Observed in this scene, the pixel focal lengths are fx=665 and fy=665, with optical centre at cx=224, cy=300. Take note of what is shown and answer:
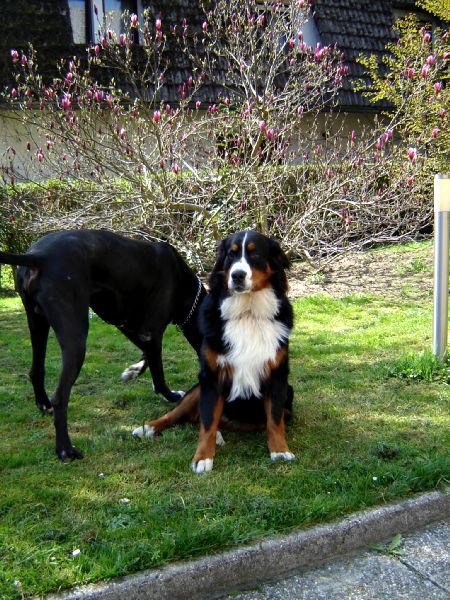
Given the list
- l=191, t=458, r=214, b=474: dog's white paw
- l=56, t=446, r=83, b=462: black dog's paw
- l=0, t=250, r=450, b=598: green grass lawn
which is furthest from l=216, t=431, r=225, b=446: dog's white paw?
l=56, t=446, r=83, b=462: black dog's paw

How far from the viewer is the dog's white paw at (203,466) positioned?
3.98 metres

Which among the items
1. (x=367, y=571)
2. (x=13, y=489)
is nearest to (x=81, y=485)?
(x=13, y=489)

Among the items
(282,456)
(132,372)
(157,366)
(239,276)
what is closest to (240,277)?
(239,276)

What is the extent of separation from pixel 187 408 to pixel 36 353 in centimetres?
117

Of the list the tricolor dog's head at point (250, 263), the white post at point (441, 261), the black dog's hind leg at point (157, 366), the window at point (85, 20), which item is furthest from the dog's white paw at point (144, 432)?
the window at point (85, 20)

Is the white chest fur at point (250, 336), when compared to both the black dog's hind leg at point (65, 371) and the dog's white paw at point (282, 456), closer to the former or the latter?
the dog's white paw at point (282, 456)

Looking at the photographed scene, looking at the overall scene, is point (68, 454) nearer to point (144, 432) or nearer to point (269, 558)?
point (144, 432)

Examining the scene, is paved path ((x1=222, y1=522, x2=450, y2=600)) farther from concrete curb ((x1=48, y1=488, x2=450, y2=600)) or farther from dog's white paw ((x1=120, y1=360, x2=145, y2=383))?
dog's white paw ((x1=120, y1=360, x2=145, y2=383))

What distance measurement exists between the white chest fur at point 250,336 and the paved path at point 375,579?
1302mm

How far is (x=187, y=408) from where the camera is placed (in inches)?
184

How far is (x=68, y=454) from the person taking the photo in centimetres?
418

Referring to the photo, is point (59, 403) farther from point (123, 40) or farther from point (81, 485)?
point (123, 40)

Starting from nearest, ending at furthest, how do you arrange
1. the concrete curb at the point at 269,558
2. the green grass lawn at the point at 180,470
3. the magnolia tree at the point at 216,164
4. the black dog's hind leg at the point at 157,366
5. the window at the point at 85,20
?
the concrete curb at the point at 269,558, the green grass lawn at the point at 180,470, the black dog's hind leg at the point at 157,366, the magnolia tree at the point at 216,164, the window at the point at 85,20

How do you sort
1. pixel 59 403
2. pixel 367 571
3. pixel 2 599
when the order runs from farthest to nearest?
pixel 59 403
pixel 367 571
pixel 2 599
